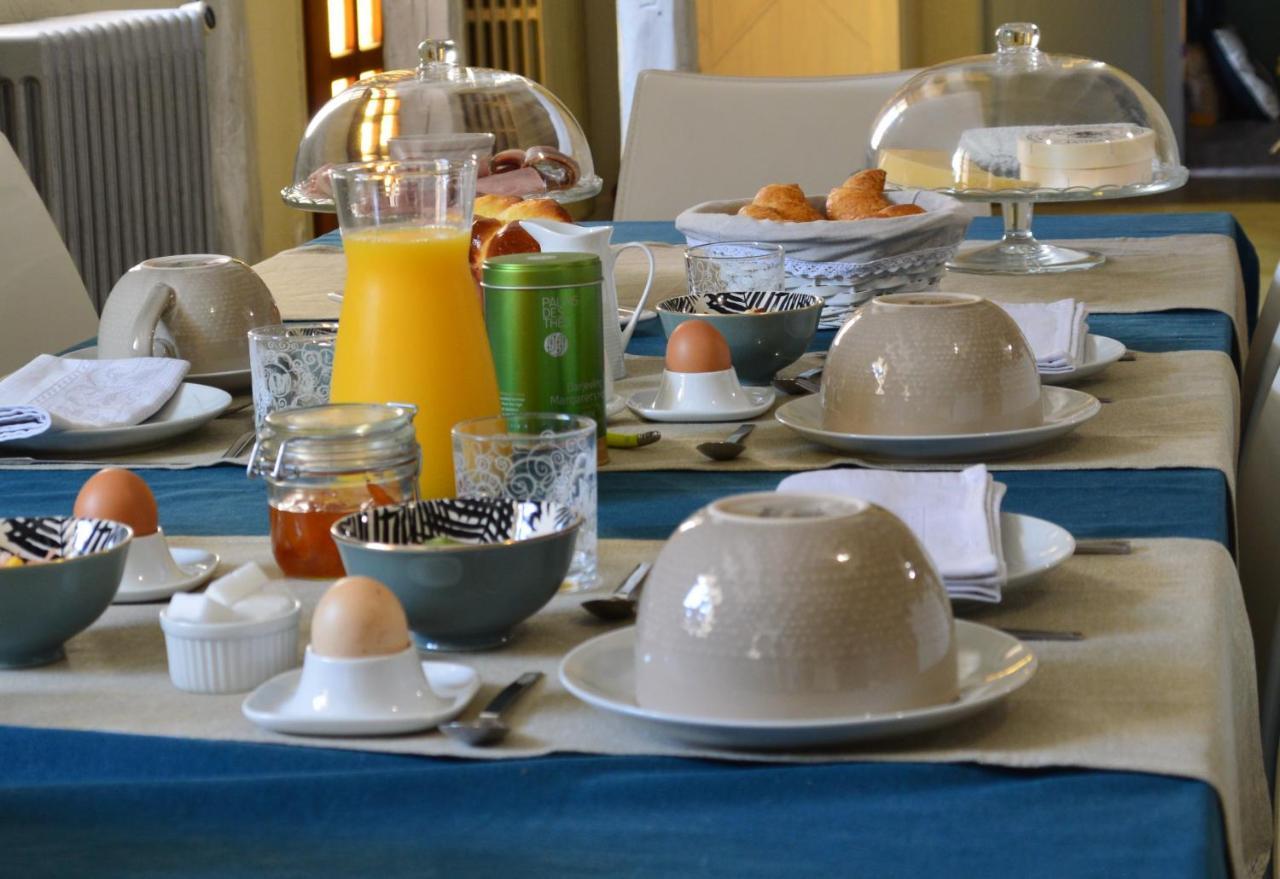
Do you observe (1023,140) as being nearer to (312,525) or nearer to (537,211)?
(537,211)

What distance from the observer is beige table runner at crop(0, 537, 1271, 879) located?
62 centimetres

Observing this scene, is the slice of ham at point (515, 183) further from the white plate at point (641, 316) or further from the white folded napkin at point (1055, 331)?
the white folded napkin at point (1055, 331)

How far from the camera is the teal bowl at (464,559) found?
72 centimetres

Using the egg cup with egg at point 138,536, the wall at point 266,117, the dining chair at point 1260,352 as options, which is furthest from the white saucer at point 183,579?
the wall at point 266,117

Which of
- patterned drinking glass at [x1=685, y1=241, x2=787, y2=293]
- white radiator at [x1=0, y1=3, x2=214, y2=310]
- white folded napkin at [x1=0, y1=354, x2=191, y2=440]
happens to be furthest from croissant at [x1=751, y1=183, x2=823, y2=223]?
white radiator at [x1=0, y1=3, x2=214, y2=310]

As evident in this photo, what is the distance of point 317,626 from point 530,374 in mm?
390

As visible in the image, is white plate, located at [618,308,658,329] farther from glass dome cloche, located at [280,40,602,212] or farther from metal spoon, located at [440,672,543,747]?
metal spoon, located at [440,672,543,747]

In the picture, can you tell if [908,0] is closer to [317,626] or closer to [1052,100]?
[1052,100]

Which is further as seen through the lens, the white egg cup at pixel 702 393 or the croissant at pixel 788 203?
the croissant at pixel 788 203

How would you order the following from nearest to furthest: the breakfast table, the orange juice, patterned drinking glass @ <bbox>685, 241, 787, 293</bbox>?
the breakfast table < the orange juice < patterned drinking glass @ <bbox>685, 241, 787, 293</bbox>

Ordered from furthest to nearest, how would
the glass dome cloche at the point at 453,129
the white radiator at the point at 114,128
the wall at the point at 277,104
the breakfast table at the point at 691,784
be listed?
the wall at the point at 277,104 < the white radiator at the point at 114,128 < the glass dome cloche at the point at 453,129 < the breakfast table at the point at 691,784

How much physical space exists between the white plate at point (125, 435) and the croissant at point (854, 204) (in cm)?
60

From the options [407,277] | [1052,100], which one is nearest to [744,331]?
[407,277]

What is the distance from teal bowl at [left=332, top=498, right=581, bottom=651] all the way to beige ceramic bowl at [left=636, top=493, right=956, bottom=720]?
0.38ft
